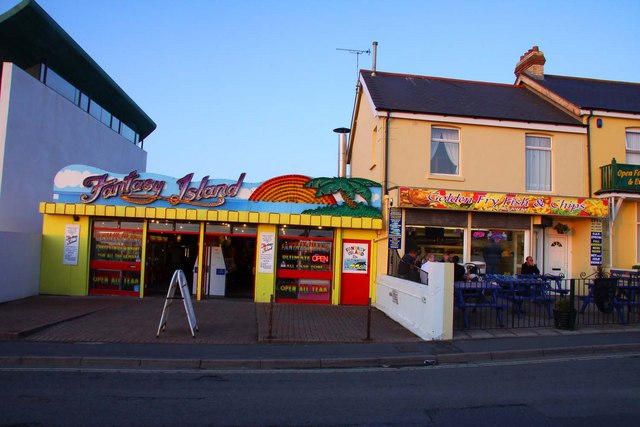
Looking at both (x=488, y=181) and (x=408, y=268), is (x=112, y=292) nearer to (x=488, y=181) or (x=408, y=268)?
(x=408, y=268)

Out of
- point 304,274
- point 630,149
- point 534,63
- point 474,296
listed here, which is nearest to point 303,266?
point 304,274

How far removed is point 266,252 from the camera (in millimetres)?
16141

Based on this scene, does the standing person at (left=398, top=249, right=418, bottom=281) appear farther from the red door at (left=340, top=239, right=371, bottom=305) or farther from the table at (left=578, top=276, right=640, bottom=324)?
the table at (left=578, top=276, right=640, bottom=324)

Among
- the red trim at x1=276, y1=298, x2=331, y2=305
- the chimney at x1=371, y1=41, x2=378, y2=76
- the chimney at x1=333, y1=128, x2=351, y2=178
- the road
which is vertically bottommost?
the road

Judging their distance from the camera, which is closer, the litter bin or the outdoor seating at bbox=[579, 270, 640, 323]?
the outdoor seating at bbox=[579, 270, 640, 323]

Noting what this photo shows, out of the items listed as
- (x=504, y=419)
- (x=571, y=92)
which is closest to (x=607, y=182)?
(x=571, y=92)

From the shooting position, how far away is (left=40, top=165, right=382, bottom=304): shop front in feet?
52.1

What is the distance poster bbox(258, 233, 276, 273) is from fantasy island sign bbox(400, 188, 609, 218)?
4301 millimetres

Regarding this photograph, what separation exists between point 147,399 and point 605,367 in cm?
728

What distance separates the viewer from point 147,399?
636 centimetres

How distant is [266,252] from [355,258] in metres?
2.91

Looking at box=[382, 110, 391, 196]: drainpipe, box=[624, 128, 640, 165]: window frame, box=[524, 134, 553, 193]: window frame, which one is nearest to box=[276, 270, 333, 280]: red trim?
box=[382, 110, 391, 196]: drainpipe

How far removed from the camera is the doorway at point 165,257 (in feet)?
57.3

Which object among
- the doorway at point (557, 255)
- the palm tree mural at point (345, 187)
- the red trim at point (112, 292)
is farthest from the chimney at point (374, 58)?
the red trim at point (112, 292)
